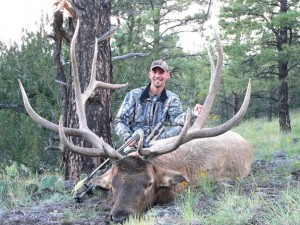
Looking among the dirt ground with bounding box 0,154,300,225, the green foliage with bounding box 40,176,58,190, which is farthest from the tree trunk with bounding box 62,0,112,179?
the dirt ground with bounding box 0,154,300,225

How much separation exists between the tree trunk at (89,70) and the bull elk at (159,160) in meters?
0.46

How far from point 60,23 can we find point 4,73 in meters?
2.90

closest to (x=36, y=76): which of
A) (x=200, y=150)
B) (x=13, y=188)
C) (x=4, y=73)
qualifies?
(x=4, y=73)

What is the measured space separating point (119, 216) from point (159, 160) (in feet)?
3.97

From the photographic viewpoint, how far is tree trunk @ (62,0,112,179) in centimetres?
587

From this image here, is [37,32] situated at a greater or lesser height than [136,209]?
greater

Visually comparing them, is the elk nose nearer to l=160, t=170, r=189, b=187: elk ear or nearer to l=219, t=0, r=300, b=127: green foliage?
l=160, t=170, r=189, b=187: elk ear

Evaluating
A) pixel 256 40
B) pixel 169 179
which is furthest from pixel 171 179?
pixel 256 40

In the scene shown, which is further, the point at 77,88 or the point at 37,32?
the point at 37,32

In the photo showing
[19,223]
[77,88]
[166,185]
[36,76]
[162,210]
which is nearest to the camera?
[19,223]

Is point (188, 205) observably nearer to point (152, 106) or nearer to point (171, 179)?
point (171, 179)

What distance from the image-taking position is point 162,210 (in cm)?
411

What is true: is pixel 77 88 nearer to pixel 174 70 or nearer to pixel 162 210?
pixel 162 210

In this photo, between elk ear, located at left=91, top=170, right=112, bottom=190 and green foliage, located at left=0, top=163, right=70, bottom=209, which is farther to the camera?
green foliage, located at left=0, top=163, right=70, bottom=209
